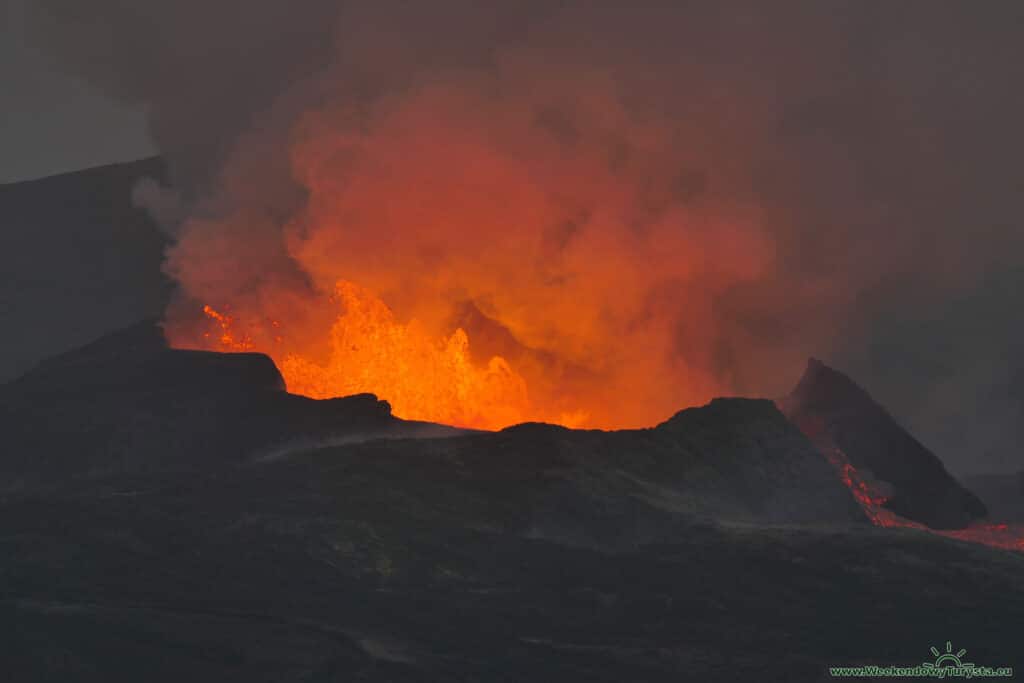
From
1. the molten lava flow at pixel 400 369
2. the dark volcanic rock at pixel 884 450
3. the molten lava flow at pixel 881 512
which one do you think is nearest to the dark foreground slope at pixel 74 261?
the molten lava flow at pixel 400 369

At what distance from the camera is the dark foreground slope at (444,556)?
27.5 meters

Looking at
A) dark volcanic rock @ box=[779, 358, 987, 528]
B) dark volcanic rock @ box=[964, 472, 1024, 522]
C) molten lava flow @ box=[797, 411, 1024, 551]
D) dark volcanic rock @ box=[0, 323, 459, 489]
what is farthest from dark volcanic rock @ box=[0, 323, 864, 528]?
dark volcanic rock @ box=[964, 472, 1024, 522]

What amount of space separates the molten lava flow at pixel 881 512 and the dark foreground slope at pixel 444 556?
2735mm

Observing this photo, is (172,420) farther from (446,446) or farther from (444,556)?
(444,556)

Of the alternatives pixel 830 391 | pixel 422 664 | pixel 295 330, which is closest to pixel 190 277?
pixel 295 330

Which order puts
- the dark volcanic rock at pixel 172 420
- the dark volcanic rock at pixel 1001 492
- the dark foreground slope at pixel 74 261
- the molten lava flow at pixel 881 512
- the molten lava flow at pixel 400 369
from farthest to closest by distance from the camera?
1. the dark foreground slope at pixel 74 261
2. the dark volcanic rock at pixel 1001 492
3. the molten lava flow at pixel 400 369
4. the molten lava flow at pixel 881 512
5. the dark volcanic rock at pixel 172 420

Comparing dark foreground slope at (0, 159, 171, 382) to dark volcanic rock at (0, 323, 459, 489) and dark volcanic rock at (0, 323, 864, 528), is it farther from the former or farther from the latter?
dark volcanic rock at (0, 323, 864, 528)

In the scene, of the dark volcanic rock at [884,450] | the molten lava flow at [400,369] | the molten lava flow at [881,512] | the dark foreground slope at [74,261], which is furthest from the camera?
the dark foreground slope at [74,261]

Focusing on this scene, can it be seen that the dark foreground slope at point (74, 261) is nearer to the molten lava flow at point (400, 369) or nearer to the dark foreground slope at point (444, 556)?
the molten lava flow at point (400, 369)

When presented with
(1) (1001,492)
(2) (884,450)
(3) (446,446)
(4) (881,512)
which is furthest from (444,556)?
(1) (1001,492)

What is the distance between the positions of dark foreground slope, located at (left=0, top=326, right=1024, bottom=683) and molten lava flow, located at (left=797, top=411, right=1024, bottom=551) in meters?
2.74

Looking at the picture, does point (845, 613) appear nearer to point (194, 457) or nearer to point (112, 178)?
point (194, 457)

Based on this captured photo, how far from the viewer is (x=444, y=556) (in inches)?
1246

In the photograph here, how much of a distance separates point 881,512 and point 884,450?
158 inches
